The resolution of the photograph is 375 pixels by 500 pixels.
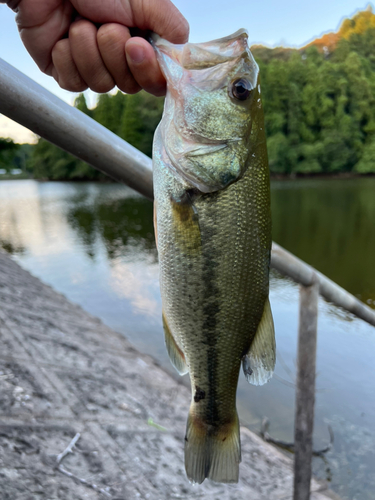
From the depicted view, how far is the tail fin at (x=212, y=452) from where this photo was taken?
1.25m

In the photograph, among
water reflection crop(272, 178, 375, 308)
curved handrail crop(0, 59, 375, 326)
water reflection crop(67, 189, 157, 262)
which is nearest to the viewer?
curved handrail crop(0, 59, 375, 326)

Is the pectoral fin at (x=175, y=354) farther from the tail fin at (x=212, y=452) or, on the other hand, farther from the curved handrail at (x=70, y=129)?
the curved handrail at (x=70, y=129)

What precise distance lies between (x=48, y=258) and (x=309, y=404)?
12751mm

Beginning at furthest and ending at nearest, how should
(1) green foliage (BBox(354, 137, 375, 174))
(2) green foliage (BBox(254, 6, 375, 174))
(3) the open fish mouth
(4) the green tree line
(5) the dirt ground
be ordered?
1. (2) green foliage (BBox(254, 6, 375, 174))
2. (4) the green tree line
3. (1) green foliage (BBox(354, 137, 375, 174))
4. (5) the dirt ground
5. (3) the open fish mouth

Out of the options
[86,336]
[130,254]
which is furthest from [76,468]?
[130,254]

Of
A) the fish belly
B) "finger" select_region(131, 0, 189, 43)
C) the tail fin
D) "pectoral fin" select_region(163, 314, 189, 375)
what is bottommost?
the tail fin

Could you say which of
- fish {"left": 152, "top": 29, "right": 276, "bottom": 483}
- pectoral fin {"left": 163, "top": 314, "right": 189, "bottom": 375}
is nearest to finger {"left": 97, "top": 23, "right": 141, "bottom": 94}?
fish {"left": 152, "top": 29, "right": 276, "bottom": 483}

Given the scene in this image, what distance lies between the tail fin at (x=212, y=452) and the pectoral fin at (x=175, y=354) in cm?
17

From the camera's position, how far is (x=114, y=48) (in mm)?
1220

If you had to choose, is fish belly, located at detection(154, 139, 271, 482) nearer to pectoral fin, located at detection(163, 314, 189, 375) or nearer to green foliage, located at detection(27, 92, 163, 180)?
pectoral fin, located at detection(163, 314, 189, 375)

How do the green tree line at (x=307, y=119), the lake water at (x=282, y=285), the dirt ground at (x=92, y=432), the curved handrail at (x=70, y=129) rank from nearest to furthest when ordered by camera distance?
1. the curved handrail at (x=70, y=129)
2. the dirt ground at (x=92, y=432)
3. the lake water at (x=282, y=285)
4. the green tree line at (x=307, y=119)

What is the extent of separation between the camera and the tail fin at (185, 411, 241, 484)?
1253 mm

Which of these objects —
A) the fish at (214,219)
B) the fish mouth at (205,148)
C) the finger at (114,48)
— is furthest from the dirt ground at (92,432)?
the finger at (114,48)

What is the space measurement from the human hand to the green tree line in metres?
44.2
